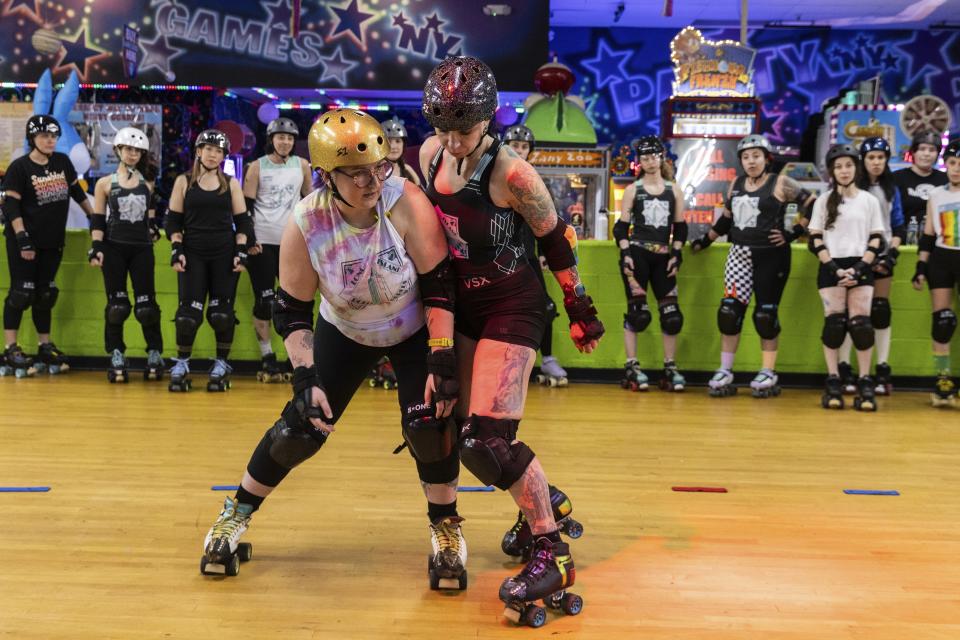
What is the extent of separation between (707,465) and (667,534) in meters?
1.04

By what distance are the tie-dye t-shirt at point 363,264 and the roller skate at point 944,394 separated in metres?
4.42

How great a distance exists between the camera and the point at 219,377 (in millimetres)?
5574

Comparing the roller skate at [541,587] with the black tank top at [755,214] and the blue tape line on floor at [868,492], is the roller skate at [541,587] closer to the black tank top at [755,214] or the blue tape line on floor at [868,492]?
the blue tape line on floor at [868,492]

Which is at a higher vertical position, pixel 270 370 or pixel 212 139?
pixel 212 139

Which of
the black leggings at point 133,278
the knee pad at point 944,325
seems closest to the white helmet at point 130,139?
the black leggings at point 133,278

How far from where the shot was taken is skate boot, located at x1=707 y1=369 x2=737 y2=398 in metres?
5.76

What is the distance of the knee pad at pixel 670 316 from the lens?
5.83m

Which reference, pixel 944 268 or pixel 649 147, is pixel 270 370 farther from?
pixel 944 268

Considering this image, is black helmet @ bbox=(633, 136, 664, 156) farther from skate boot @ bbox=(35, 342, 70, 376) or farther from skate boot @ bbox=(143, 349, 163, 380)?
skate boot @ bbox=(35, 342, 70, 376)

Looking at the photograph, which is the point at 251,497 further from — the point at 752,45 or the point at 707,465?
the point at 752,45

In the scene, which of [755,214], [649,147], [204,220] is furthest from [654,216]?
[204,220]

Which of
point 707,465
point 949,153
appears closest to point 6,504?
point 707,465

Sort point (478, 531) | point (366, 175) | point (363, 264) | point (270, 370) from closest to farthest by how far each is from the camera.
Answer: point (366, 175), point (363, 264), point (478, 531), point (270, 370)

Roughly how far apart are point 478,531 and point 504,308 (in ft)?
3.02
